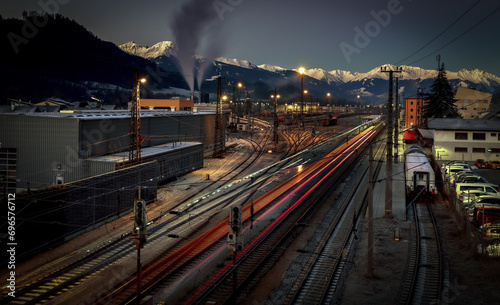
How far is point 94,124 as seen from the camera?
91.4 feet

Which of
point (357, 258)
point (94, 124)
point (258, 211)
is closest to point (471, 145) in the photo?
point (258, 211)

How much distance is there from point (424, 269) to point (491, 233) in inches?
147

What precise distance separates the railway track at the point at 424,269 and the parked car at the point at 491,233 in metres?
1.86

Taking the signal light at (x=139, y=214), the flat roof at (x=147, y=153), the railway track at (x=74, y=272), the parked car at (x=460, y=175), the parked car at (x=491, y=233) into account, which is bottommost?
the railway track at (x=74, y=272)

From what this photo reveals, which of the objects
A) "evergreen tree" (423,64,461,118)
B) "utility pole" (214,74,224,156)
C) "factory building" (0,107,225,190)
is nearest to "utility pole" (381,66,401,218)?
"factory building" (0,107,225,190)

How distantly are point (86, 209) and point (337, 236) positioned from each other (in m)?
12.2

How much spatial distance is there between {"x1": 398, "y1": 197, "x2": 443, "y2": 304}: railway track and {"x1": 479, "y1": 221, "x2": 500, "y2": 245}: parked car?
1858 mm

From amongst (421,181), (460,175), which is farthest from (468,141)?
(421,181)

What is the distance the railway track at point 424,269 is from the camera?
12867 millimetres

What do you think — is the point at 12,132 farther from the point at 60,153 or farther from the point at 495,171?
the point at 495,171

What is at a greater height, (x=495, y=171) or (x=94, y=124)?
(x=94, y=124)

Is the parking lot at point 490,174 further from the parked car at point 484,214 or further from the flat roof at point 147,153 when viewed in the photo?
the flat roof at point 147,153

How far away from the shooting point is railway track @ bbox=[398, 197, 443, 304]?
12867 mm

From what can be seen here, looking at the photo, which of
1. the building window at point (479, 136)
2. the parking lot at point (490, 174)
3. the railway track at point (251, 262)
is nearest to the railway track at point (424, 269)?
the railway track at point (251, 262)
